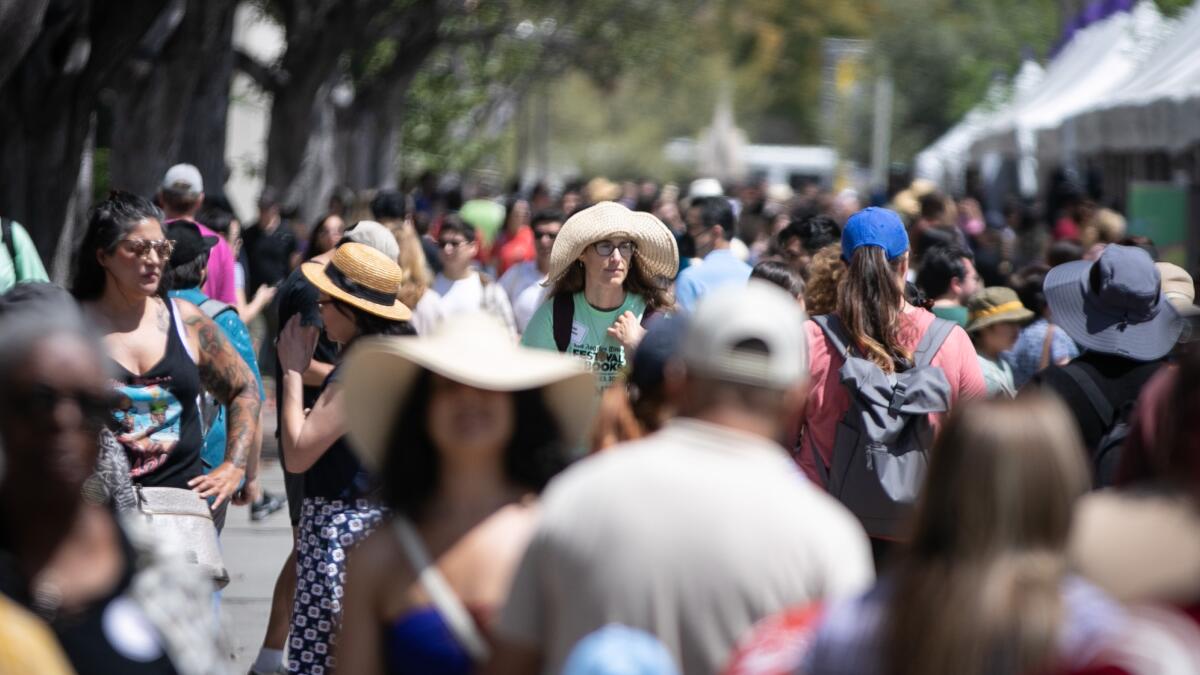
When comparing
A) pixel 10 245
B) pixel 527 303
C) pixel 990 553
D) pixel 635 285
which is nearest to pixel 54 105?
pixel 527 303

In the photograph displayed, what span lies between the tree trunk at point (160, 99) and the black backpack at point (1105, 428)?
1095cm

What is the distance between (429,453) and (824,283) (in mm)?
3212

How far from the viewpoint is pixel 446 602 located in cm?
321

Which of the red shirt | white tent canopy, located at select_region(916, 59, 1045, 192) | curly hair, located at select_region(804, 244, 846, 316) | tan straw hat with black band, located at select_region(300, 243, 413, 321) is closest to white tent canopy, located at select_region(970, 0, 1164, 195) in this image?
white tent canopy, located at select_region(916, 59, 1045, 192)

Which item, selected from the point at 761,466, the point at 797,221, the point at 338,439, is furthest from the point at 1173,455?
the point at 797,221

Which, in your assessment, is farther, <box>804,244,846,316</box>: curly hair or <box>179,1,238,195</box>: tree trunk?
<box>179,1,238,195</box>: tree trunk

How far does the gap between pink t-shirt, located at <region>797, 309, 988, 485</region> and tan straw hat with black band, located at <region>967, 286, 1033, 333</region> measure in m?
2.23

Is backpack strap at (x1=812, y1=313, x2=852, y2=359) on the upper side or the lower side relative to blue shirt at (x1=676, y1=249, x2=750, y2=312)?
upper

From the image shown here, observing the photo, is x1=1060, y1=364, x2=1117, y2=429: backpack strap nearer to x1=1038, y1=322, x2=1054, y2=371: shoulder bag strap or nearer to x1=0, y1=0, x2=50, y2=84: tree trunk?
x1=1038, y1=322, x2=1054, y2=371: shoulder bag strap

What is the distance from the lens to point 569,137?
305 feet

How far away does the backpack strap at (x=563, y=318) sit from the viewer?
6715mm

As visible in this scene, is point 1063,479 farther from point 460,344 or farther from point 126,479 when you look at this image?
point 126,479

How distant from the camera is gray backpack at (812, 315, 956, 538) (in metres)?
5.62

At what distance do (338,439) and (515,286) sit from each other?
22.6 feet
